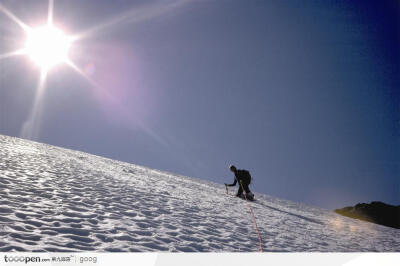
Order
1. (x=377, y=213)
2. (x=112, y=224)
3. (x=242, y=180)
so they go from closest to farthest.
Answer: (x=112, y=224), (x=242, y=180), (x=377, y=213)

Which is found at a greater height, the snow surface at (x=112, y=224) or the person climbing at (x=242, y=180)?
the person climbing at (x=242, y=180)

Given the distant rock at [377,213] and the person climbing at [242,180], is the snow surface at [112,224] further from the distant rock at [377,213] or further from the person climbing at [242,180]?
the distant rock at [377,213]

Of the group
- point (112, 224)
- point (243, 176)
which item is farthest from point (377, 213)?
point (112, 224)

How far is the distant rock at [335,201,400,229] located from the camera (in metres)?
19.7

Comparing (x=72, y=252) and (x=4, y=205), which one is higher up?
(x=4, y=205)

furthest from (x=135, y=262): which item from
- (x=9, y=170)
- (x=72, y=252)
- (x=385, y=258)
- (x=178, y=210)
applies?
(x=9, y=170)

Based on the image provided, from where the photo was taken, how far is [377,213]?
20.8 metres

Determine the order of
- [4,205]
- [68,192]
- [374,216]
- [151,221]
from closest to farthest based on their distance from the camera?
[4,205] < [151,221] < [68,192] < [374,216]

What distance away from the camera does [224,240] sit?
5.11 meters

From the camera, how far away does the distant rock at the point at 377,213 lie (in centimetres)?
1972

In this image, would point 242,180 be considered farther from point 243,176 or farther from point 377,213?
point 377,213

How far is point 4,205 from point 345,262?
673 centimetres

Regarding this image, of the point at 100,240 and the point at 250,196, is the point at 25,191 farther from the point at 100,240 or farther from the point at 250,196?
the point at 250,196

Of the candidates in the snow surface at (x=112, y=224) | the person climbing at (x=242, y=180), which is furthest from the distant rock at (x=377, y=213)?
the snow surface at (x=112, y=224)
